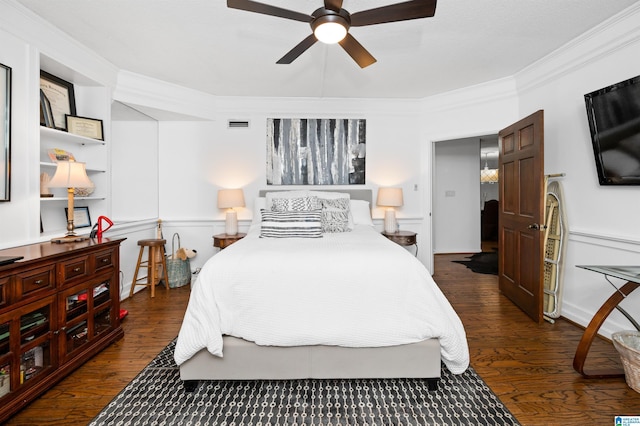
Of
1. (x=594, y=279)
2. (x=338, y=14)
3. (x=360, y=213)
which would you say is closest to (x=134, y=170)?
(x=360, y=213)

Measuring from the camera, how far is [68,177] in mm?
2361

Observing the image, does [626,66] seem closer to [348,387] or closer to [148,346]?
[348,387]

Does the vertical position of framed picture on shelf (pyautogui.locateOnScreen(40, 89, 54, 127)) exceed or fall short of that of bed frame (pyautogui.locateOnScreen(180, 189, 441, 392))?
it exceeds it

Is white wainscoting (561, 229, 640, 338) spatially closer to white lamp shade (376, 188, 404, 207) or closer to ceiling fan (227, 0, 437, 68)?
white lamp shade (376, 188, 404, 207)

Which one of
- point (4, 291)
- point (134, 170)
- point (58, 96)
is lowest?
point (4, 291)

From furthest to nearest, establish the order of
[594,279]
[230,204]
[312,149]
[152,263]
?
[312,149] < [230,204] < [152,263] < [594,279]

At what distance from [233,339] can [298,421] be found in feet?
1.93

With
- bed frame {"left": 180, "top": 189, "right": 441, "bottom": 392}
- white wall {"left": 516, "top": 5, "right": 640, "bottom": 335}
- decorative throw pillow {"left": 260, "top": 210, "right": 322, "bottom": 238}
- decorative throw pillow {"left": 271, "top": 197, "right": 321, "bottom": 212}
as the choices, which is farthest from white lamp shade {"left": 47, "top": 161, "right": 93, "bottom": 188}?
white wall {"left": 516, "top": 5, "right": 640, "bottom": 335}

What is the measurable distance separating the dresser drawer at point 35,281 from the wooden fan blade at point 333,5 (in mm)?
2358

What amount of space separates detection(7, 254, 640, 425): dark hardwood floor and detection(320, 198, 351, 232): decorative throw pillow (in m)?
1.51

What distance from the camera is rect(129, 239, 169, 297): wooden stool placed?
12.3 feet

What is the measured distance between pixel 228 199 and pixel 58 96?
78.1 inches

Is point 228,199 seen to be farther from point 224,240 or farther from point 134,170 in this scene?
point 134,170

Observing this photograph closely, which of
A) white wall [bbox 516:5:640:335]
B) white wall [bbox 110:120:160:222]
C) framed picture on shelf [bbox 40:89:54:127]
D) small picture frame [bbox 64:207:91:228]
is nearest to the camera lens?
white wall [bbox 516:5:640:335]
